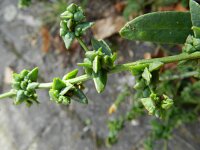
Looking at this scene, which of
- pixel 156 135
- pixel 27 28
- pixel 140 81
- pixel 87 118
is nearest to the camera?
pixel 140 81

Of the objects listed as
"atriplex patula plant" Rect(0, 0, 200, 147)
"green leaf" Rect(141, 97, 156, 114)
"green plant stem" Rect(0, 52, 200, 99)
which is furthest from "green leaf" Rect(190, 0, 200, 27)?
"green leaf" Rect(141, 97, 156, 114)

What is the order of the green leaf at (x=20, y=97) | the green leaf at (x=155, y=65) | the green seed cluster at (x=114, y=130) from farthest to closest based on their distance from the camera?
the green seed cluster at (x=114, y=130), the green leaf at (x=20, y=97), the green leaf at (x=155, y=65)

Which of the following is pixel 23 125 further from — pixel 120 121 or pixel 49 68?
pixel 120 121

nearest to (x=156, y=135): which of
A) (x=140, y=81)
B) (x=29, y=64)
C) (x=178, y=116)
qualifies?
(x=178, y=116)

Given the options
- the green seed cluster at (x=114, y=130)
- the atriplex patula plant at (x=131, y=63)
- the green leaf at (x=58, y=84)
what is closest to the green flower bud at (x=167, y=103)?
the atriplex patula plant at (x=131, y=63)

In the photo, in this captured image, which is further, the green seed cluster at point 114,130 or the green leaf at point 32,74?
the green seed cluster at point 114,130

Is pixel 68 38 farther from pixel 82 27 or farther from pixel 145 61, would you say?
pixel 145 61

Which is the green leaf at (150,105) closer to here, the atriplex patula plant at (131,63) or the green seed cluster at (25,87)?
the atriplex patula plant at (131,63)

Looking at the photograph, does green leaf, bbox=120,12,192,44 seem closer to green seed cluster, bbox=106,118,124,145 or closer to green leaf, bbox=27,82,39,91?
green leaf, bbox=27,82,39,91

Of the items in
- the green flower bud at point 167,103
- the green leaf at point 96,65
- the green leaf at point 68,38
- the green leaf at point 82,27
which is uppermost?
the green leaf at point 82,27
